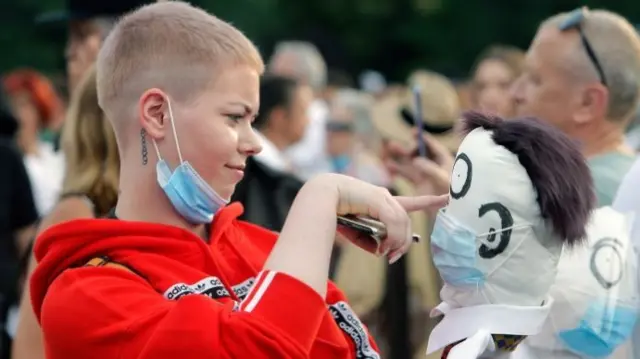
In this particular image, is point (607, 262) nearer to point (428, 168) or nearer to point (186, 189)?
point (428, 168)

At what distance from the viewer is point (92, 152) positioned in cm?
440

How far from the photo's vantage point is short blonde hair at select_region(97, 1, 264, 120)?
10.1 ft

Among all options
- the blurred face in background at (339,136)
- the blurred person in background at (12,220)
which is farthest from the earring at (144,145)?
the blurred face in background at (339,136)

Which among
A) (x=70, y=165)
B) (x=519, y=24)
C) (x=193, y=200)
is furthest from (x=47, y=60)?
(x=193, y=200)

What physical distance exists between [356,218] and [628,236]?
43.3 inches

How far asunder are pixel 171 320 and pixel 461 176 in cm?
76

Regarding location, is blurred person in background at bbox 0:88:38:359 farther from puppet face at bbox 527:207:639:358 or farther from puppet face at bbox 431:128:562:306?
puppet face at bbox 431:128:562:306

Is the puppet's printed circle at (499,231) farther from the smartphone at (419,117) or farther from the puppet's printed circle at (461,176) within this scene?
the smartphone at (419,117)

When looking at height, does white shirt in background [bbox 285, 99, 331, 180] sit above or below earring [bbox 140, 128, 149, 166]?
below

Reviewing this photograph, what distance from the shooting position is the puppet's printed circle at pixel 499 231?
9.95 ft

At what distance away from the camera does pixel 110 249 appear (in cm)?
302

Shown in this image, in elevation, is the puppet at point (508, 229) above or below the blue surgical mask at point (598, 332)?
above

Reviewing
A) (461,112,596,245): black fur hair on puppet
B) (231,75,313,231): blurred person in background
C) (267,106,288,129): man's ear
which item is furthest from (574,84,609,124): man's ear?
(267,106,288,129): man's ear

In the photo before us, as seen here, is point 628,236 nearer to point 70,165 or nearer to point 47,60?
point 70,165
